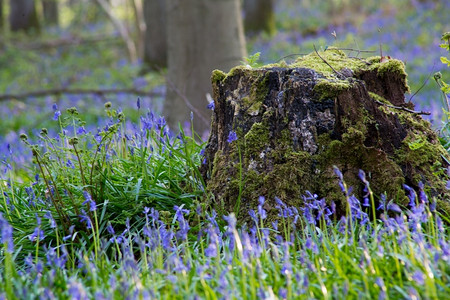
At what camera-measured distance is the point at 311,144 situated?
338 cm

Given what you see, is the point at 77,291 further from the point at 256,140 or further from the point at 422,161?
the point at 422,161

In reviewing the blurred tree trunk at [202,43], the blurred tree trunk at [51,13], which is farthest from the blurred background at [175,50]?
the blurred tree trunk at [51,13]

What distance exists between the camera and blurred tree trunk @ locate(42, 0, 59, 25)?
33.1 metres

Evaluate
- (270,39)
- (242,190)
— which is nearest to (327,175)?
(242,190)

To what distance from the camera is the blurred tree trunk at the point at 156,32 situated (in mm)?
15359

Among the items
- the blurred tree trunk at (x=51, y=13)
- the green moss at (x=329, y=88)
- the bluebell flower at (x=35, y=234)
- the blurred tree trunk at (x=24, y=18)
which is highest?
the blurred tree trunk at (x=51, y=13)

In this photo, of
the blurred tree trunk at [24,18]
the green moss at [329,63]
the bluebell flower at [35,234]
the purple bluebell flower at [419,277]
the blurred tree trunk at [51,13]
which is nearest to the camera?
the purple bluebell flower at [419,277]

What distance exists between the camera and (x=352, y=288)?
2.26 metres

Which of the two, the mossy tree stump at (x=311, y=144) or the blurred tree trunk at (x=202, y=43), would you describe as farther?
the blurred tree trunk at (x=202, y=43)

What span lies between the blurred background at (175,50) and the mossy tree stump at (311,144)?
58cm

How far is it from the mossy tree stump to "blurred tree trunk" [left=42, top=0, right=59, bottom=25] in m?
32.0

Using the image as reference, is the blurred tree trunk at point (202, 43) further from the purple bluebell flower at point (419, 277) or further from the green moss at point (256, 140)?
the purple bluebell flower at point (419, 277)

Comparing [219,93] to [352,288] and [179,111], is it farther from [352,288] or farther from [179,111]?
[179,111]

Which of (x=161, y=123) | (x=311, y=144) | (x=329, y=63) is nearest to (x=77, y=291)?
(x=311, y=144)
